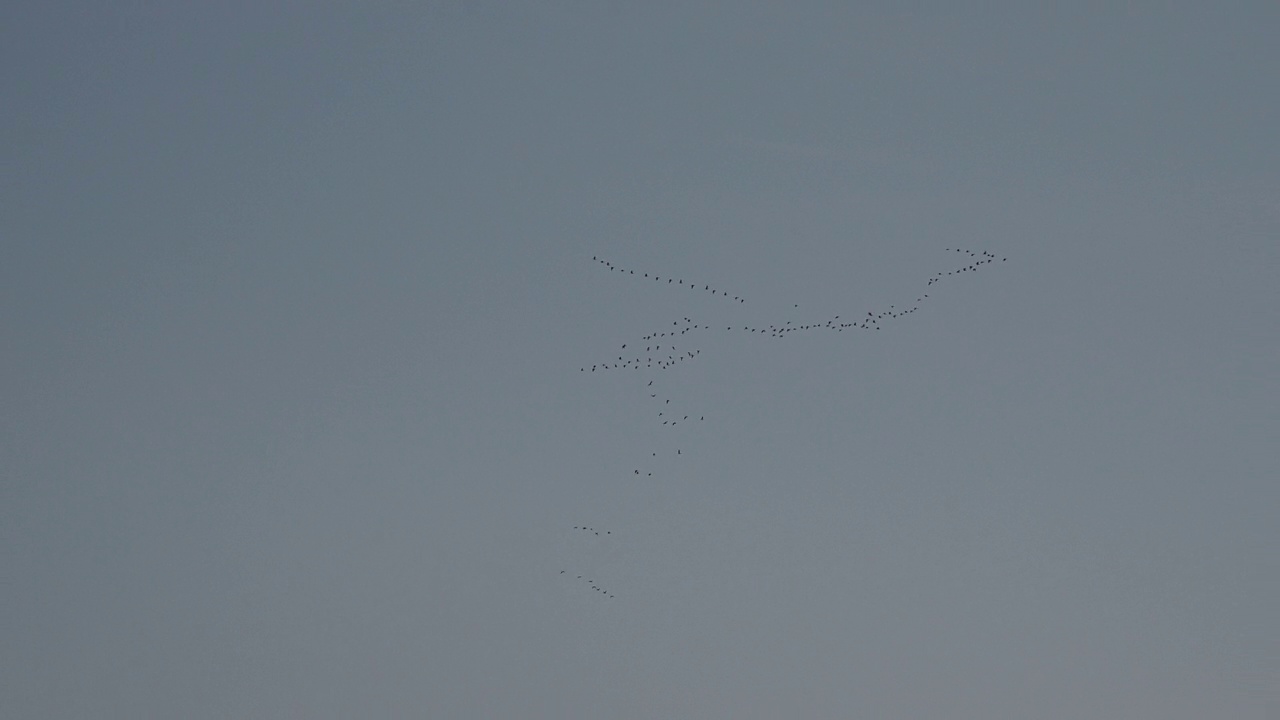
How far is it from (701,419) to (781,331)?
1071cm

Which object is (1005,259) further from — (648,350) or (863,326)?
(648,350)

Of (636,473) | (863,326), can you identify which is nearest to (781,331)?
(863,326)

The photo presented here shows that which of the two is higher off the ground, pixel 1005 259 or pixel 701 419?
pixel 1005 259

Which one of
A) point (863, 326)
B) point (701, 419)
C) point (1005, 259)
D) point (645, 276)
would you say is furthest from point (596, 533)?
point (1005, 259)

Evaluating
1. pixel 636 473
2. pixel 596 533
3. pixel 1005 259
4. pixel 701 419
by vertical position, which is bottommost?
pixel 596 533

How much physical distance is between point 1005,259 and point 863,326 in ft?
43.0

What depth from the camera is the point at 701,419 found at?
217ft

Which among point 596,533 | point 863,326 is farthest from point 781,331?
point 596,533

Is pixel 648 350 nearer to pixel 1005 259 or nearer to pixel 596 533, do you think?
pixel 596 533

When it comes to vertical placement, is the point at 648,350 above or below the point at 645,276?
below

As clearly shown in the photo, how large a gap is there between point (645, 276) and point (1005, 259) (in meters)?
30.6

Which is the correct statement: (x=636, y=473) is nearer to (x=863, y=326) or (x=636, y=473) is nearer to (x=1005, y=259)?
(x=863, y=326)

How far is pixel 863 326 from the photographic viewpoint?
6328 cm

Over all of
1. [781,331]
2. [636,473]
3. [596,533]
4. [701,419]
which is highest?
[781,331]
